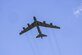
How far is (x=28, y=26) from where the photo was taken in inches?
3959

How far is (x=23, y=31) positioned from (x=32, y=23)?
607 centimetres

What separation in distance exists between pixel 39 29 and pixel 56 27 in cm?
676

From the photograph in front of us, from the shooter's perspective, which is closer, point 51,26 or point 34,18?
point 34,18

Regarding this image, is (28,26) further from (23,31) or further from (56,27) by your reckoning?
(56,27)

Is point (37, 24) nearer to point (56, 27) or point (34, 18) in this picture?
point (34, 18)

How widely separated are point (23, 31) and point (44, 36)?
7657 millimetres

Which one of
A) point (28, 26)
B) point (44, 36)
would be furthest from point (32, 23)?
point (44, 36)

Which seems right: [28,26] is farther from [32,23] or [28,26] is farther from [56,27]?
[56,27]

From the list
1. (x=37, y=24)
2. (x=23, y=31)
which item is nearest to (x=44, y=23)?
(x=37, y=24)

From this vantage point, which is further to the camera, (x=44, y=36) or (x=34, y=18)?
(x=44, y=36)

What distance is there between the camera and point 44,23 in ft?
329

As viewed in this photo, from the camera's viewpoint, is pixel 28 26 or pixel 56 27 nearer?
pixel 28 26

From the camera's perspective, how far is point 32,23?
101m

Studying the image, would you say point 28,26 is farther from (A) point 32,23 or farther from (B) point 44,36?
(B) point 44,36
